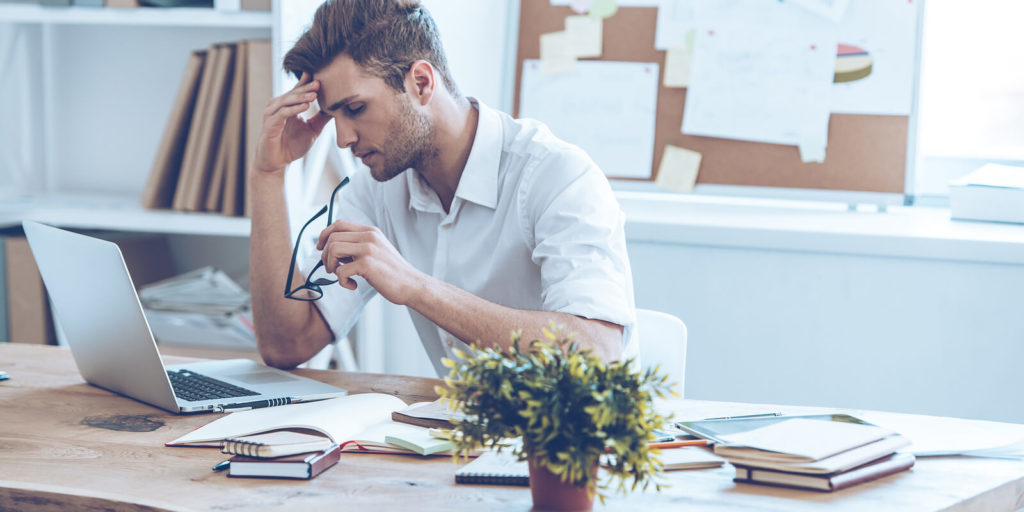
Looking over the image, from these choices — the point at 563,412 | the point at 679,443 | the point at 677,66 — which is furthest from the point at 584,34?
the point at 563,412

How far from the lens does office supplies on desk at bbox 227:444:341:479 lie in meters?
0.97

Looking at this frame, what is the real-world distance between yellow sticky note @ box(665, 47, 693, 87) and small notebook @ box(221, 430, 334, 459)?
1.63 meters

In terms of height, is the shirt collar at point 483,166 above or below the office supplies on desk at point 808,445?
above

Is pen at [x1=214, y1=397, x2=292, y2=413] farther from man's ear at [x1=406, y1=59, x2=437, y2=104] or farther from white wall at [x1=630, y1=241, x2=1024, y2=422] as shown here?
white wall at [x1=630, y1=241, x2=1024, y2=422]

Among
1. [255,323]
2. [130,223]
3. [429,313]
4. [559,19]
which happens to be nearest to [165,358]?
[255,323]

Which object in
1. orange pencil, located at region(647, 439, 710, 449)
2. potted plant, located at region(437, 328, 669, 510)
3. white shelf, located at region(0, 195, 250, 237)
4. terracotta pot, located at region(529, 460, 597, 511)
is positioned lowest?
orange pencil, located at region(647, 439, 710, 449)

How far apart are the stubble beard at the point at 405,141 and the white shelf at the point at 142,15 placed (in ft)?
2.39

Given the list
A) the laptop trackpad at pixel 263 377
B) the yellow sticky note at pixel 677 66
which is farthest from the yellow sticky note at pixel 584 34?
the laptop trackpad at pixel 263 377

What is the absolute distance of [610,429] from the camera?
792 mm

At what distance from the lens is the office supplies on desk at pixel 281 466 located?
965mm

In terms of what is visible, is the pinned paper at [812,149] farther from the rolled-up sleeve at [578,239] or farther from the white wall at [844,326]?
the rolled-up sleeve at [578,239]

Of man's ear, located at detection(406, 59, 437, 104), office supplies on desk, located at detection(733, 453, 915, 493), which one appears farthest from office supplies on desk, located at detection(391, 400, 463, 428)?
man's ear, located at detection(406, 59, 437, 104)

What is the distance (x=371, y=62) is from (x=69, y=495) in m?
0.80

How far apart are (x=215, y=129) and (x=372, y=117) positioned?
0.82m
